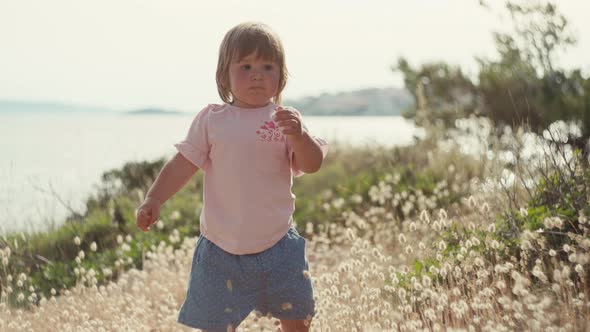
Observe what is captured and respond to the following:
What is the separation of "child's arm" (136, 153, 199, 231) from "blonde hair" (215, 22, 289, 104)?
45 cm

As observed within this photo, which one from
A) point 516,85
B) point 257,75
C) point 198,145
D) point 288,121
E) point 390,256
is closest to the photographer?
point 288,121

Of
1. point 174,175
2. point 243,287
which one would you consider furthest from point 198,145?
point 243,287

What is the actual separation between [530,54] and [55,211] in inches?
369

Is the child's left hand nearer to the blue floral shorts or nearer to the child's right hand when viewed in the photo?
the blue floral shorts

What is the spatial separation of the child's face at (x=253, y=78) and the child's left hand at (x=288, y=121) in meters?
0.21

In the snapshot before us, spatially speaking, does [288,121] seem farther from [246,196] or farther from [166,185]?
[166,185]

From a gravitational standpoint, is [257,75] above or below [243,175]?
above

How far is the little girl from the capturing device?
3414mm

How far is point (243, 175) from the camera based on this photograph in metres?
3.44

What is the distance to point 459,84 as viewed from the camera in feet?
55.0

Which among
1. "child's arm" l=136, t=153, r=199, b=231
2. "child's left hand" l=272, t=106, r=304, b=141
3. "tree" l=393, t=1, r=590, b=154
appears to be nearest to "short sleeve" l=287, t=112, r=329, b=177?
"child's left hand" l=272, t=106, r=304, b=141

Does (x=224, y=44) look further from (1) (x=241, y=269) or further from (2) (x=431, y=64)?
(2) (x=431, y=64)

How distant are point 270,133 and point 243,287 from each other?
74 centimetres

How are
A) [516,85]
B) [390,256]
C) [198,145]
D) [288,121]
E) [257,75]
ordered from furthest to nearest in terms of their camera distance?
[516,85]
[390,256]
[198,145]
[257,75]
[288,121]
